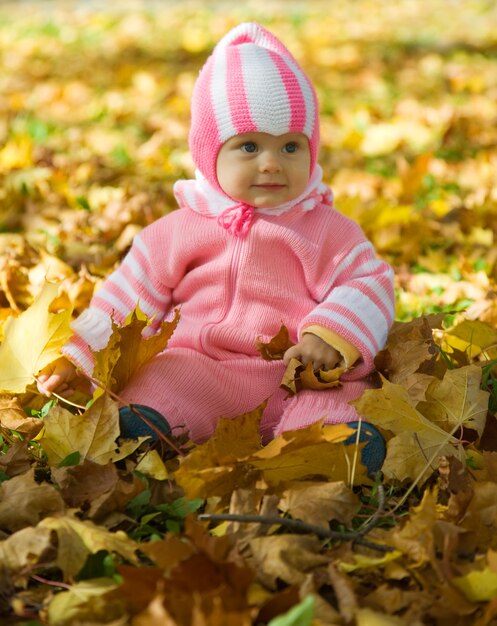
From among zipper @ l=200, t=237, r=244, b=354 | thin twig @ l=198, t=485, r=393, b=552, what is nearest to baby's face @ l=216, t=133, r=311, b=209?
zipper @ l=200, t=237, r=244, b=354

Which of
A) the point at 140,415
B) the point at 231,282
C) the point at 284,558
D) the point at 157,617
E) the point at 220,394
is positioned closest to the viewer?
the point at 157,617

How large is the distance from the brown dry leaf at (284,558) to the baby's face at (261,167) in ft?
3.04

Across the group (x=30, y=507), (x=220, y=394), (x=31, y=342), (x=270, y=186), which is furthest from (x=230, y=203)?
(x=30, y=507)

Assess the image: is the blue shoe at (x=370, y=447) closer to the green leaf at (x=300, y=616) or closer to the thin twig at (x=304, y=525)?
the thin twig at (x=304, y=525)

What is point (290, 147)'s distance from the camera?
89.0 inches

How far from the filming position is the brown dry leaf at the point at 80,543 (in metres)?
1.54

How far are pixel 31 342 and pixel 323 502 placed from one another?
808 mm

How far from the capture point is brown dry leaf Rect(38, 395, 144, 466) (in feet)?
6.28

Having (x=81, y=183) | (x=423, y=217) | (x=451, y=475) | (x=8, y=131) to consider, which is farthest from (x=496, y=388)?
(x=8, y=131)

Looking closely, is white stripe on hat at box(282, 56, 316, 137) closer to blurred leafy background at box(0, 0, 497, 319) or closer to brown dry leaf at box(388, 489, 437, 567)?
blurred leafy background at box(0, 0, 497, 319)

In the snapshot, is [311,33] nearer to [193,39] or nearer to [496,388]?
[193,39]

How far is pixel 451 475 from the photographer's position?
1820 millimetres

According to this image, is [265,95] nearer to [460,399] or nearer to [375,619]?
[460,399]

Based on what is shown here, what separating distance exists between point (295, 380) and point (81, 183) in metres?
2.39
